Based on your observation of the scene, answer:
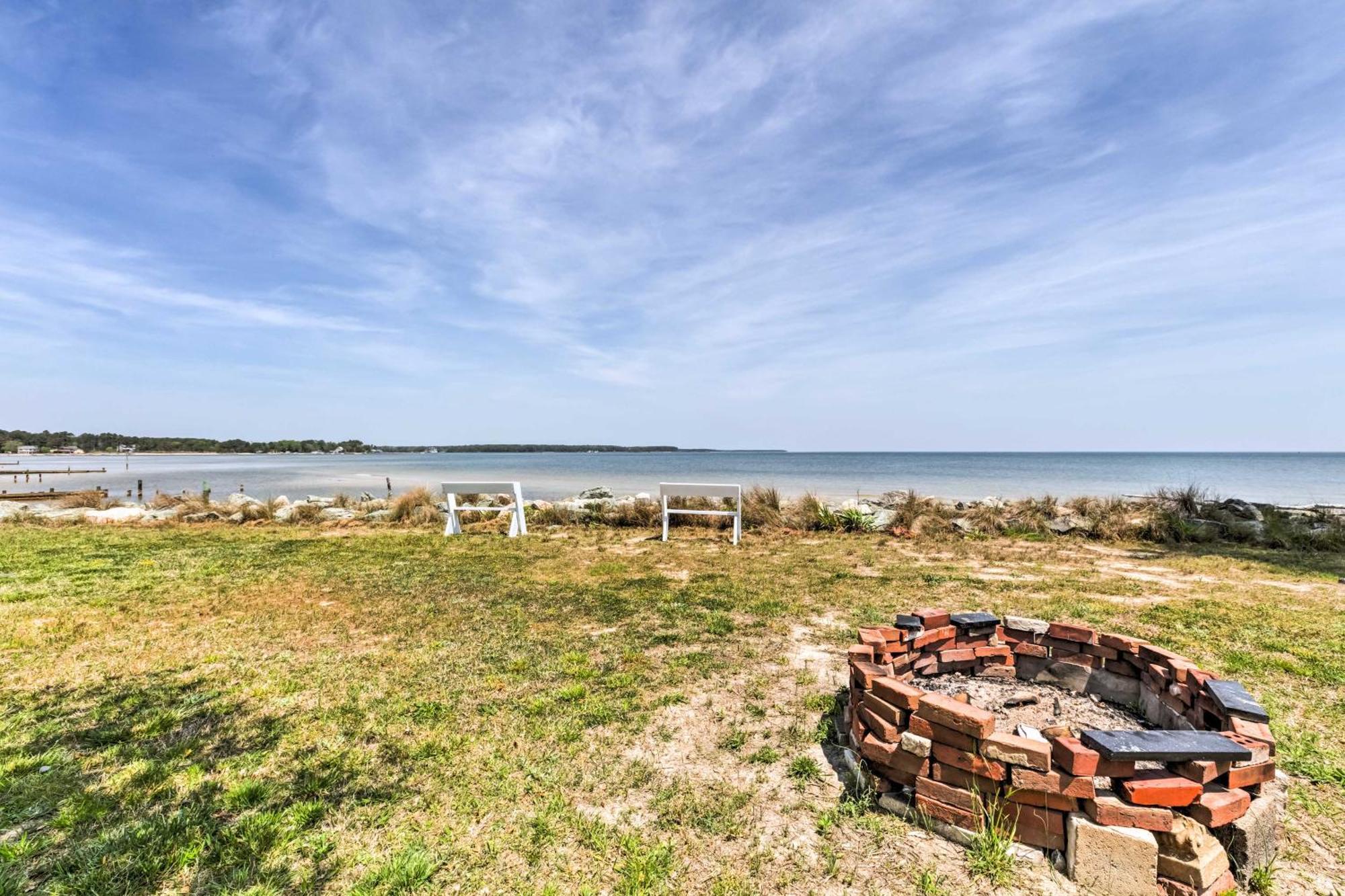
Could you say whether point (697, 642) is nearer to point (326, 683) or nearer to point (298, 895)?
point (326, 683)

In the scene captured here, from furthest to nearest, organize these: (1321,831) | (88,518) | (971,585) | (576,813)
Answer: (88,518) → (971,585) → (576,813) → (1321,831)

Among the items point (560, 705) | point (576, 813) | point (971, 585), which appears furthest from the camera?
point (971, 585)

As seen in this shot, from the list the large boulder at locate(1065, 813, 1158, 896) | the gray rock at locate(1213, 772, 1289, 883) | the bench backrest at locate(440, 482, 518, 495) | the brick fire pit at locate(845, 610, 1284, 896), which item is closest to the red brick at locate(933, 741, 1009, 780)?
the brick fire pit at locate(845, 610, 1284, 896)

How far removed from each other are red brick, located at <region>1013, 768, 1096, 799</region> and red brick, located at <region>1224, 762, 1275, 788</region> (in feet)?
1.82

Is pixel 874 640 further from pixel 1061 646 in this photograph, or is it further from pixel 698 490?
pixel 698 490

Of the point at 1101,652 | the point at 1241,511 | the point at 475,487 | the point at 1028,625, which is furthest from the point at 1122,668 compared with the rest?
the point at 1241,511

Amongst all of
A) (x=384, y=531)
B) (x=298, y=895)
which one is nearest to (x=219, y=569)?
(x=384, y=531)

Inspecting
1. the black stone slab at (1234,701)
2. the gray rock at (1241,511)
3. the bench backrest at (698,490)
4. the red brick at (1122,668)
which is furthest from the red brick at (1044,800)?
the gray rock at (1241,511)

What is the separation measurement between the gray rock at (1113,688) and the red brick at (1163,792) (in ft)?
5.38

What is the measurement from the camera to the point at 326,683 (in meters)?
3.86

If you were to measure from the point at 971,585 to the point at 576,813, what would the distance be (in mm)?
5804

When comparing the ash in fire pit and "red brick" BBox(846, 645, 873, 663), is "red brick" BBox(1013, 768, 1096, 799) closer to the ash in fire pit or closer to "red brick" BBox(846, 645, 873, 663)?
the ash in fire pit

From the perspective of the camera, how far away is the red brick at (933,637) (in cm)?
365

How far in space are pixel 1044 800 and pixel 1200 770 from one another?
55 cm
